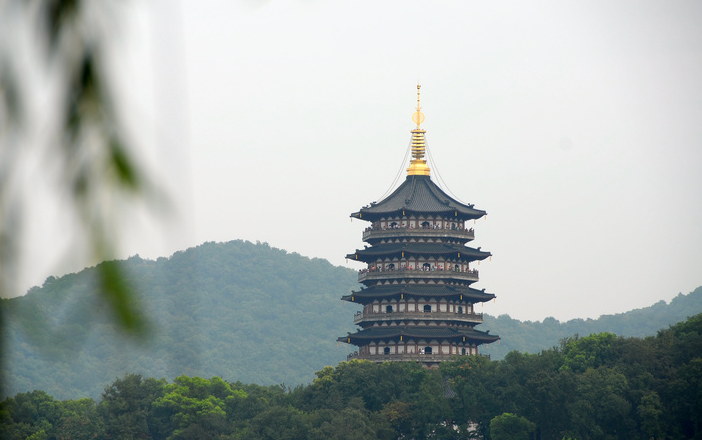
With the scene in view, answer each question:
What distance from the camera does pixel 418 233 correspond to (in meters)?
71.8

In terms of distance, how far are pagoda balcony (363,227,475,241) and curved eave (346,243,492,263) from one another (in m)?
0.62

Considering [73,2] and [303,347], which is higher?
[303,347]

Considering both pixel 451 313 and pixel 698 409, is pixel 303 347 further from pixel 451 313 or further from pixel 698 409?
pixel 698 409

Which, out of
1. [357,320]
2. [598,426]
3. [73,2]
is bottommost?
[73,2]

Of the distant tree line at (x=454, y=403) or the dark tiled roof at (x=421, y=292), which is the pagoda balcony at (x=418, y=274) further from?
the distant tree line at (x=454, y=403)

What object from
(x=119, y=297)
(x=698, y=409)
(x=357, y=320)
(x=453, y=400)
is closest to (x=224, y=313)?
(x=357, y=320)

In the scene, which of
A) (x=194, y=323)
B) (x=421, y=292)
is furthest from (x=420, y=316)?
(x=194, y=323)

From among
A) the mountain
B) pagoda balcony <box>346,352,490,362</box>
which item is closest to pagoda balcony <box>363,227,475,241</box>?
pagoda balcony <box>346,352,490,362</box>

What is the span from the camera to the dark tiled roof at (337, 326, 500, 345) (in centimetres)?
6900

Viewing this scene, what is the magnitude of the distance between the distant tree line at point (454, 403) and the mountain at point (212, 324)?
123 inches

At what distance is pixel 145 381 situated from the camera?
66.2 m

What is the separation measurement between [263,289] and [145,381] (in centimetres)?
11634

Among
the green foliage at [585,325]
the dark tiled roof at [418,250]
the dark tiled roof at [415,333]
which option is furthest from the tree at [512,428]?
the green foliage at [585,325]

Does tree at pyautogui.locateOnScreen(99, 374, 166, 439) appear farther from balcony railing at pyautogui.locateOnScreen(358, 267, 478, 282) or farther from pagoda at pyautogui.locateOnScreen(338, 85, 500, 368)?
balcony railing at pyautogui.locateOnScreen(358, 267, 478, 282)
